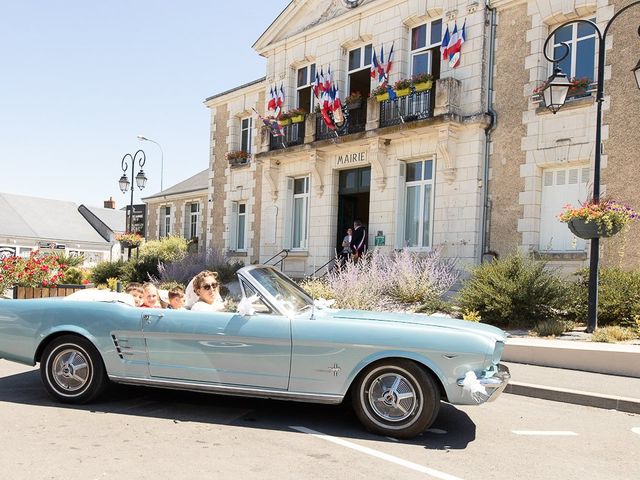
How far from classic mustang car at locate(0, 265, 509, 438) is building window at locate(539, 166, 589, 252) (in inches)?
350

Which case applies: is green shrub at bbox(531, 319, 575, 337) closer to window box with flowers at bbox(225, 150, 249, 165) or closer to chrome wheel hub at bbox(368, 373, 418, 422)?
chrome wheel hub at bbox(368, 373, 418, 422)

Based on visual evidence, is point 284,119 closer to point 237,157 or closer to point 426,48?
point 237,157

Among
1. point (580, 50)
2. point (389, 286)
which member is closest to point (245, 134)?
point (389, 286)

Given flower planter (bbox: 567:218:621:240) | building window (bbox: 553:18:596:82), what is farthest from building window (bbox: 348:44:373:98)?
flower planter (bbox: 567:218:621:240)

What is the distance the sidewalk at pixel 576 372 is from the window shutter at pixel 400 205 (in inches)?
297

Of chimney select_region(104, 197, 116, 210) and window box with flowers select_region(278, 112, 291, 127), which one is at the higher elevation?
window box with flowers select_region(278, 112, 291, 127)

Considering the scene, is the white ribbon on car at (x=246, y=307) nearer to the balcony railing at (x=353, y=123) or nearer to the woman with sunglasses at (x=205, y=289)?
the woman with sunglasses at (x=205, y=289)

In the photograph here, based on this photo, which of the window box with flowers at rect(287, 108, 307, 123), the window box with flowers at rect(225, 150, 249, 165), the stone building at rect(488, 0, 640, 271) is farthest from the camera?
the window box with flowers at rect(225, 150, 249, 165)

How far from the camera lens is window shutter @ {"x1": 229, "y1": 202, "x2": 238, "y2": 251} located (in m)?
23.6

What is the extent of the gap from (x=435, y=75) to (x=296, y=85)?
19.6ft

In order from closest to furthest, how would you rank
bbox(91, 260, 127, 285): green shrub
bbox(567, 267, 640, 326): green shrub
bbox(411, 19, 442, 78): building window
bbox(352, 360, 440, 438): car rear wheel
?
1. bbox(352, 360, 440, 438): car rear wheel
2. bbox(567, 267, 640, 326): green shrub
3. bbox(411, 19, 442, 78): building window
4. bbox(91, 260, 127, 285): green shrub

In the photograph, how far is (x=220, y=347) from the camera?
5.20m

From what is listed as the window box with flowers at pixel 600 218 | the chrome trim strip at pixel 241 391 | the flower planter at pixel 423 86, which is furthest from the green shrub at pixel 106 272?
the chrome trim strip at pixel 241 391

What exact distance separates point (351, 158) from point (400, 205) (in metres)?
2.25
